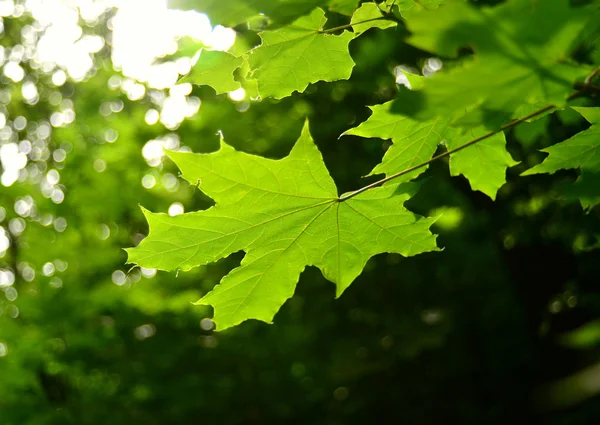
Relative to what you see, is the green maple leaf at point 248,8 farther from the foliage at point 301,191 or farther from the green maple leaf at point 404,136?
the green maple leaf at point 404,136

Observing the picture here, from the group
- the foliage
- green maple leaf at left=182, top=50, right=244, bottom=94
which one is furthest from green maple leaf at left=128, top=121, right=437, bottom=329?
green maple leaf at left=182, top=50, right=244, bottom=94

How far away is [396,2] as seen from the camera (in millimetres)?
1186

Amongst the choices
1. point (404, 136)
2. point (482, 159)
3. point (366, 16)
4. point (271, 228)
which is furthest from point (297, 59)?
point (482, 159)

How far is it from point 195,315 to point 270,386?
1040 mm

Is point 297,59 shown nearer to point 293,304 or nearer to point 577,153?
point 577,153

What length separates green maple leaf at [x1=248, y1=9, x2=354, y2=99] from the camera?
131 centimetres

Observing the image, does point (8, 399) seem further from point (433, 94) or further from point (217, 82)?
point (433, 94)

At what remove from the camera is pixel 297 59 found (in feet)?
4.47

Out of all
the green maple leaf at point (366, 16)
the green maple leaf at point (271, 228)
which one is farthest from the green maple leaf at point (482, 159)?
the green maple leaf at point (366, 16)

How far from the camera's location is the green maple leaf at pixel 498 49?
2.07ft

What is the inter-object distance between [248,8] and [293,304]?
4.79 meters

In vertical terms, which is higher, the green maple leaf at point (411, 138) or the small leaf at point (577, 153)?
the small leaf at point (577, 153)

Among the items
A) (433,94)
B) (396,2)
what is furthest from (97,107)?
(433,94)

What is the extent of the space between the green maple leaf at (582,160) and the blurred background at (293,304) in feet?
7.67
